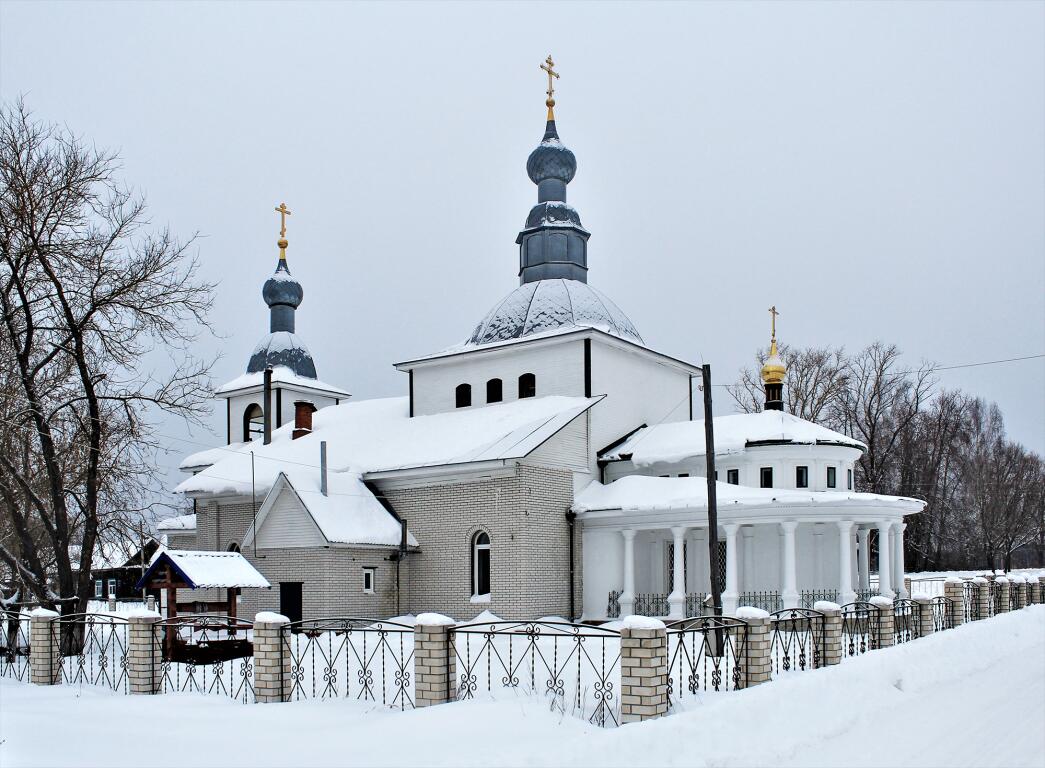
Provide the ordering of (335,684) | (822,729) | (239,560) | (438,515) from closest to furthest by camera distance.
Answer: (822,729) → (335,684) → (239,560) → (438,515)

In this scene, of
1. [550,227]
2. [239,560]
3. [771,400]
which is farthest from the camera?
[550,227]

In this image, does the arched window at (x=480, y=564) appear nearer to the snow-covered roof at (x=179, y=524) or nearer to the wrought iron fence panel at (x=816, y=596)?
the wrought iron fence panel at (x=816, y=596)

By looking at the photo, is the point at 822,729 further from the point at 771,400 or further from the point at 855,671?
the point at 771,400

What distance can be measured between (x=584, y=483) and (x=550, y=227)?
745cm

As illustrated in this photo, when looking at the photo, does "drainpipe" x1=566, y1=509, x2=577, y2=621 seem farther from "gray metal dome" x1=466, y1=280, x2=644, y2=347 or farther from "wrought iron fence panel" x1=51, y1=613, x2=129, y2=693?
"wrought iron fence panel" x1=51, y1=613, x2=129, y2=693

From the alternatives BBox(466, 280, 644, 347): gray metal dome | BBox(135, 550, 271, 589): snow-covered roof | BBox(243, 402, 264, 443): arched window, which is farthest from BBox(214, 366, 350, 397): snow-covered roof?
BBox(135, 550, 271, 589): snow-covered roof

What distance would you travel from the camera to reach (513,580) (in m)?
20.6

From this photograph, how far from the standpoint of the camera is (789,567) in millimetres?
19969

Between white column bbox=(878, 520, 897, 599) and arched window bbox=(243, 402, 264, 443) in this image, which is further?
arched window bbox=(243, 402, 264, 443)

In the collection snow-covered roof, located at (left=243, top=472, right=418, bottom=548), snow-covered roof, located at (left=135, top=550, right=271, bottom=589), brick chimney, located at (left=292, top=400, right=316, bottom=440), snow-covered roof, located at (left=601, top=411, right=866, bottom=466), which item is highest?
brick chimney, located at (left=292, top=400, right=316, bottom=440)

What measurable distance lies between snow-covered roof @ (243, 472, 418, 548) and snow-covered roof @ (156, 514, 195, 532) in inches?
408

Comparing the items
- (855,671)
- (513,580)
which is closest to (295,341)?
(513,580)

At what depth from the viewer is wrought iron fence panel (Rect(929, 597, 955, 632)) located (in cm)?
1906

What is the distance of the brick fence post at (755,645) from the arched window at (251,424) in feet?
77.7
